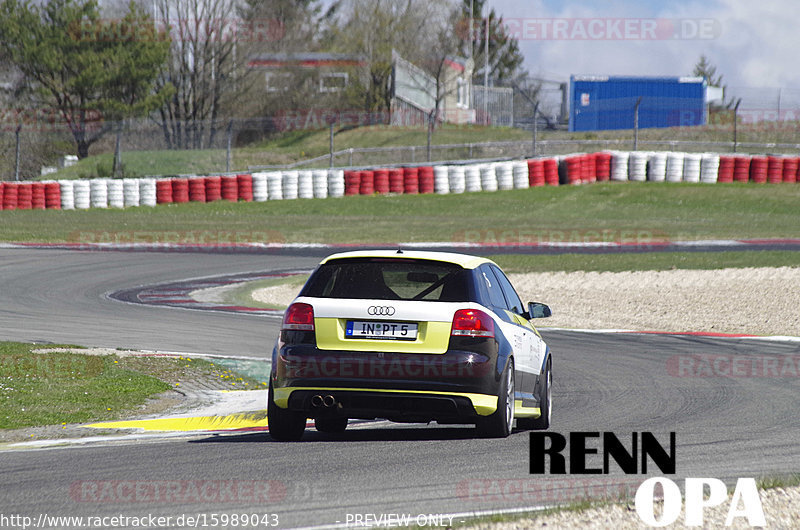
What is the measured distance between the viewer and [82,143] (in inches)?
2286

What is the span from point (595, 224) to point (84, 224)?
50.0ft

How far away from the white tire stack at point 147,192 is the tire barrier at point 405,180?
0.11 ft

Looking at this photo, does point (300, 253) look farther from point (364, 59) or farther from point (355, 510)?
point (364, 59)

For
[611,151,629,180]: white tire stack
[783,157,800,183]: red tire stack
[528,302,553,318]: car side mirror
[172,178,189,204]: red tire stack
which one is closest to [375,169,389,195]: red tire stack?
[172,178,189,204]: red tire stack

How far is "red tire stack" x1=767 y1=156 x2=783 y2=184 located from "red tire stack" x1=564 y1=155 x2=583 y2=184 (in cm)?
673

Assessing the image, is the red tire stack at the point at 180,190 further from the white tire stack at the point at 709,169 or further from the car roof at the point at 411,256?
the car roof at the point at 411,256

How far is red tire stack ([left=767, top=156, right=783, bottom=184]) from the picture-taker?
38906 millimetres

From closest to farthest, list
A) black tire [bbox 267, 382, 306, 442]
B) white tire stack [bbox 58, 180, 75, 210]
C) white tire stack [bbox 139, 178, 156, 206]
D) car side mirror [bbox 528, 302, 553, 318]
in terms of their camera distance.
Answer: black tire [bbox 267, 382, 306, 442] < car side mirror [bbox 528, 302, 553, 318] < white tire stack [bbox 58, 180, 75, 210] < white tire stack [bbox 139, 178, 156, 206]

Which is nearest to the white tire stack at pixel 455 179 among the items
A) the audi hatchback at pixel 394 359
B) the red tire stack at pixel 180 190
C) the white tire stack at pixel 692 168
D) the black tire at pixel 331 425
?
the white tire stack at pixel 692 168

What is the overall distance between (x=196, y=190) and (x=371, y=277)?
1186 inches

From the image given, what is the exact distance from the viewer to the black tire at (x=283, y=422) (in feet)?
24.5

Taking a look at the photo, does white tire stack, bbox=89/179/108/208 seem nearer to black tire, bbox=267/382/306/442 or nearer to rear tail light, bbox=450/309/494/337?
black tire, bbox=267/382/306/442

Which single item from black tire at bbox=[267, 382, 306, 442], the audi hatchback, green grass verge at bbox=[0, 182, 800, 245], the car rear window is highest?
the car rear window

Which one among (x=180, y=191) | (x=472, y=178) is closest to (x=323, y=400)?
(x=180, y=191)
